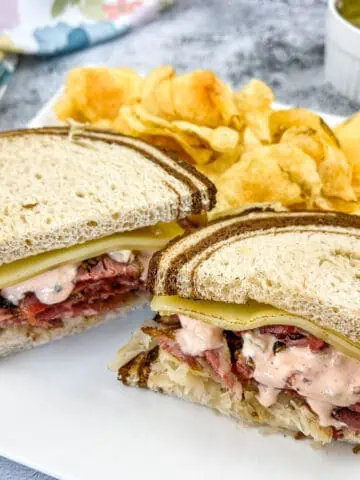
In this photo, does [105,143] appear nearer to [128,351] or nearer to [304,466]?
[128,351]

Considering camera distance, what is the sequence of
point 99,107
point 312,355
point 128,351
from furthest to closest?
point 99,107, point 128,351, point 312,355

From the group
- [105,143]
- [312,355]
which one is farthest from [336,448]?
[105,143]

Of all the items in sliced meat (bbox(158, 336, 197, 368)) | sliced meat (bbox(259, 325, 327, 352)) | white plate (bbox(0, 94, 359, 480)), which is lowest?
white plate (bbox(0, 94, 359, 480))

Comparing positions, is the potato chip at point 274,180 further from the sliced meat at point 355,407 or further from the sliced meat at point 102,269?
the sliced meat at point 355,407

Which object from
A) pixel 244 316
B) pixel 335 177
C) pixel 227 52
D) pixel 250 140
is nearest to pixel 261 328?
pixel 244 316

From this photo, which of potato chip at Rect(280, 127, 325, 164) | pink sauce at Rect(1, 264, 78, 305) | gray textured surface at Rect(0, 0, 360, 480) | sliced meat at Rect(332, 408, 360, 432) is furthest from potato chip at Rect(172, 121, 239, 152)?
gray textured surface at Rect(0, 0, 360, 480)

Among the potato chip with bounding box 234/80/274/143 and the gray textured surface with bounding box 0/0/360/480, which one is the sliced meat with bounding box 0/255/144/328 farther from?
the gray textured surface with bounding box 0/0/360/480

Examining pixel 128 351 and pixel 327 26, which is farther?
pixel 327 26
